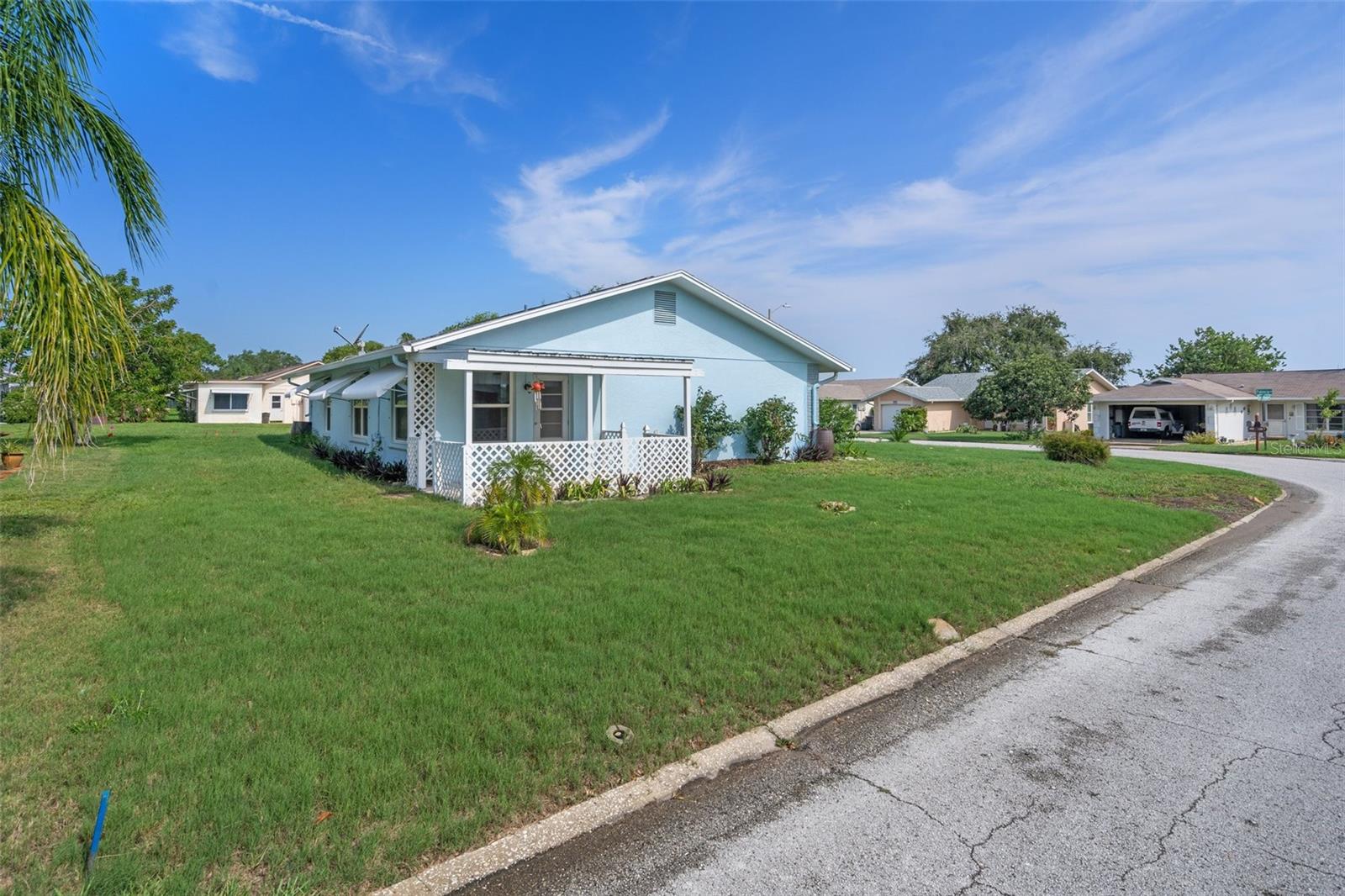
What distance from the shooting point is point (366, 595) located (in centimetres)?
592

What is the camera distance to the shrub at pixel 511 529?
757 centimetres

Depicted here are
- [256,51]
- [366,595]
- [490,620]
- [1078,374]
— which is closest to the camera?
[490,620]

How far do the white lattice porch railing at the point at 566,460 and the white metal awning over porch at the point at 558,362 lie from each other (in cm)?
131

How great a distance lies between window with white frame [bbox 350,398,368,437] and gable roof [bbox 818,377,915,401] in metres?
35.9

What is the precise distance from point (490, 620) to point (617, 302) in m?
10.8

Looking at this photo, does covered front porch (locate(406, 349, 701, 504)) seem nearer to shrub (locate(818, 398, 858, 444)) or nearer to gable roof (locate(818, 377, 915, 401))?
shrub (locate(818, 398, 858, 444))

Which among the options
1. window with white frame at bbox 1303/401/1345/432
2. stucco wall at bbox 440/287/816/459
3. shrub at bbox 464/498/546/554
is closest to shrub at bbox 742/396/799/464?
stucco wall at bbox 440/287/816/459

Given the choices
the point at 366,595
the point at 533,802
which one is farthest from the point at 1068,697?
the point at 366,595

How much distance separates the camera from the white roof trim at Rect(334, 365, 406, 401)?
13.0 m

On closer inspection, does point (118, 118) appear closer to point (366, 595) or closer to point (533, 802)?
point (366, 595)

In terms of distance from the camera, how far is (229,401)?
42.6m

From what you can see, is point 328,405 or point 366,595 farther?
point 328,405

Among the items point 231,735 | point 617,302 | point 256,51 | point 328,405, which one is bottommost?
point 231,735

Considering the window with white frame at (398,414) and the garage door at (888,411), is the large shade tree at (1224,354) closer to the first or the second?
the garage door at (888,411)
